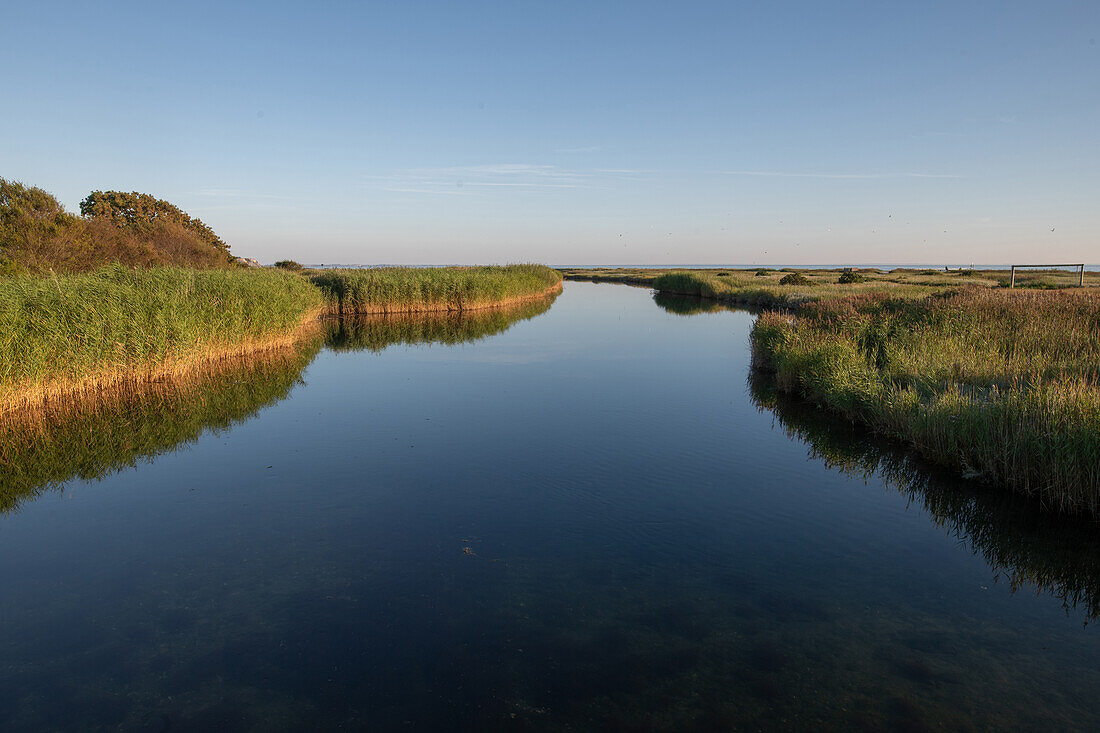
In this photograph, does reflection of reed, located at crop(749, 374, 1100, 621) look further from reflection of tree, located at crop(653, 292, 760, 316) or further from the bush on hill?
reflection of tree, located at crop(653, 292, 760, 316)

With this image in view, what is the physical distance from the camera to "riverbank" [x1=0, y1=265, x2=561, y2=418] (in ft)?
39.2

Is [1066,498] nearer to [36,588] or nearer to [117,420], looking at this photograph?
[36,588]

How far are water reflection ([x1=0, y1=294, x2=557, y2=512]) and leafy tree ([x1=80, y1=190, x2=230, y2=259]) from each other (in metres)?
37.4

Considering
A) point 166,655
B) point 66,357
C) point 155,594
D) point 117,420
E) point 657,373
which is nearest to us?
point 166,655

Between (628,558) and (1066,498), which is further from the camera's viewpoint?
(1066,498)

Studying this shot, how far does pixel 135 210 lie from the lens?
5066cm

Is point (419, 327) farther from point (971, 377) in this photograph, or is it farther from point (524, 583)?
point (524, 583)

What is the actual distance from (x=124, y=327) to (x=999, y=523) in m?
18.5

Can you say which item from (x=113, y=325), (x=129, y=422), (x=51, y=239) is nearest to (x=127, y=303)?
(x=113, y=325)

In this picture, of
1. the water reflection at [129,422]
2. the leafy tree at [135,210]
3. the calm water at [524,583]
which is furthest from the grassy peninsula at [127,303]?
the leafy tree at [135,210]

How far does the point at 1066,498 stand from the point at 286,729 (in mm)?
9318

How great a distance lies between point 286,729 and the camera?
4.03m

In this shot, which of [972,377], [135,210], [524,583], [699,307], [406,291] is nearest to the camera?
[524,583]

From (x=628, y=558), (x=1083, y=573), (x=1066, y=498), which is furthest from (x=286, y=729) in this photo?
(x=1066, y=498)
